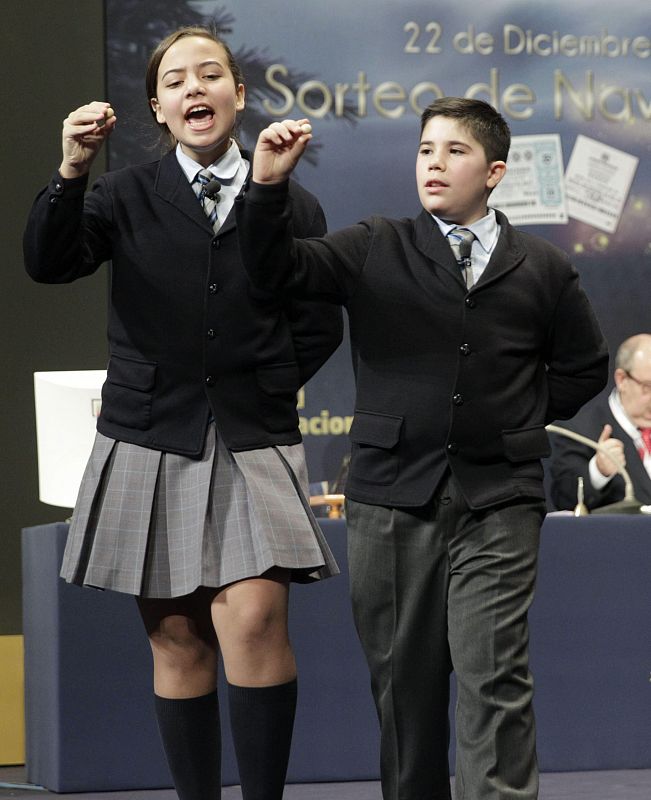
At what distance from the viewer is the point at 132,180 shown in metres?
2.56

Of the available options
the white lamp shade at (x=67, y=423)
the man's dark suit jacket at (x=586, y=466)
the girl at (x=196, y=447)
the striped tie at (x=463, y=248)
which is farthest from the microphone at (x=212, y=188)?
the man's dark suit jacket at (x=586, y=466)

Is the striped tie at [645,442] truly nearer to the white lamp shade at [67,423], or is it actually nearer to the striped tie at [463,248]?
the white lamp shade at [67,423]

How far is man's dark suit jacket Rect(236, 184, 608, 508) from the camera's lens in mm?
2518

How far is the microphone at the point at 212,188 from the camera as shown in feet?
8.21

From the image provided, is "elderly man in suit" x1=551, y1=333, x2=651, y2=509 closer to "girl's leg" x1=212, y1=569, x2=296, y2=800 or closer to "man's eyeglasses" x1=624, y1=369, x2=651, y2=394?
"man's eyeglasses" x1=624, y1=369, x2=651, y2=394

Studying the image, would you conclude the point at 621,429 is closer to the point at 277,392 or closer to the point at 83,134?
the point at 277,392

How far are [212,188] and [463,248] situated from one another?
1.44 ft

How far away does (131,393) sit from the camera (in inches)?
98.0

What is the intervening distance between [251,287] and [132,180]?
0.97ft

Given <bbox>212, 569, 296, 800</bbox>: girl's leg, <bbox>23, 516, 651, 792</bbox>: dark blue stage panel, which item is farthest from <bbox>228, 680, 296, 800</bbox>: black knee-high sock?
<bbox>23, 516, 651, 792</bbox>: dark blue stage panel

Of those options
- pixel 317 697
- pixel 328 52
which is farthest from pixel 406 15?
pixel 317 697

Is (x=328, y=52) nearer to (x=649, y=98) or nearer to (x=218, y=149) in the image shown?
(x=649, y=98)

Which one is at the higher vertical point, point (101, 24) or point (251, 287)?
point (101, 24)

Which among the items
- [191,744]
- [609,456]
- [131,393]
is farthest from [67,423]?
[609,456]
